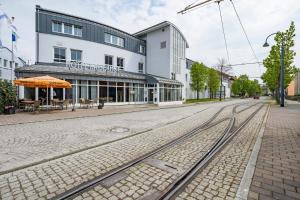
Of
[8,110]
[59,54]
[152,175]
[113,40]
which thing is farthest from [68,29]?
[152,175]

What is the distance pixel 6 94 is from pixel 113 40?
1742 centimetres

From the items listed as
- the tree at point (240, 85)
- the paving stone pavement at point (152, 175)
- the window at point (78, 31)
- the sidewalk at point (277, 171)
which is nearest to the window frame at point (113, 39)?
the window at point (78, 31)

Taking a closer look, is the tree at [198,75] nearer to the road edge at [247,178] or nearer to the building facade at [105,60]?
the building facade at [105,60]

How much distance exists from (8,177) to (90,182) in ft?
5.98

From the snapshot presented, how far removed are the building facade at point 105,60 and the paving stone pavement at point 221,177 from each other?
14.1 meters

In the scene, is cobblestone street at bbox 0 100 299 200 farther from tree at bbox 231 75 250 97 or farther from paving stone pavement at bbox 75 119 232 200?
tree at bbox 231 75 250 97

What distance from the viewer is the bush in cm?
1311

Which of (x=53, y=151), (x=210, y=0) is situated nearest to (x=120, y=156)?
(x=53, y=151)

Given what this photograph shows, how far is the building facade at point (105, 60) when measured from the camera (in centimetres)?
1944

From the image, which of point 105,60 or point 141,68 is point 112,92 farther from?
point 141,68

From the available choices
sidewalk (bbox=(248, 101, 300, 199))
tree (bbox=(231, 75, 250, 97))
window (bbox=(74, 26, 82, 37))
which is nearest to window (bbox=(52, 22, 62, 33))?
window (bbox=(74, 26, 82, 37))

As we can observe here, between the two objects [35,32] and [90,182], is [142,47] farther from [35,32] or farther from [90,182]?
[90,182]

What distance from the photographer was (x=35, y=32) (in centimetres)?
2006

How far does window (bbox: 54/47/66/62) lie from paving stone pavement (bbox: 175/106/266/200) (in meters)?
21.7
